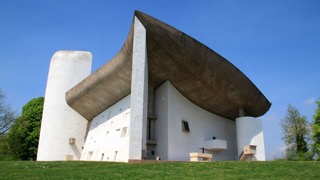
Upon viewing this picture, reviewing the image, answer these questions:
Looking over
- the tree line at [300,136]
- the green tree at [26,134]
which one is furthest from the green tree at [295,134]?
the green tree at [26,134]

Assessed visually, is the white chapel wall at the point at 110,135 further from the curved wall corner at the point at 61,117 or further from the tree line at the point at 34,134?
the tree line at the point at 34,134

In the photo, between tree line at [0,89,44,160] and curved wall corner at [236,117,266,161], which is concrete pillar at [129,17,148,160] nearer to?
curved wall corner at [236,117,266,161]

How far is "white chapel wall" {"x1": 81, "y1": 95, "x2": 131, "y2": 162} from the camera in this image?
19141mm

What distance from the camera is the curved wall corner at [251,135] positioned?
2073 centimetres

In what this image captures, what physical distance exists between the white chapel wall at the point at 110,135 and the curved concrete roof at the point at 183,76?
39.1 inches

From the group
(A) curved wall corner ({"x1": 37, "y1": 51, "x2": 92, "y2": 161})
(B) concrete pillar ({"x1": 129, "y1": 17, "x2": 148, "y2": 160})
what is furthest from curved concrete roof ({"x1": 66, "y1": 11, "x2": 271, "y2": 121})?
(A) curved wall corner ({"x1": 37, "y1": 51, "x2": 92, "y2": 161})

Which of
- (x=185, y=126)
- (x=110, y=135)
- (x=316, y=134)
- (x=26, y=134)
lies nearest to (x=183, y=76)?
(x=185, y=126)

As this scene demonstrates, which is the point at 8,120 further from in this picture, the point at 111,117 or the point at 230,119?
the point at 230,119

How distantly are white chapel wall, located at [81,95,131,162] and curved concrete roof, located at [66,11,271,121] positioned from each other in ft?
3.26

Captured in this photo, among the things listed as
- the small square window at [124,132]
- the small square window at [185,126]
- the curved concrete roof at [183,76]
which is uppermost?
the curved concrete roof at [183,76]

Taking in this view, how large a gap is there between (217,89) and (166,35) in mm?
6186

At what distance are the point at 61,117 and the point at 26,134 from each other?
965 cm

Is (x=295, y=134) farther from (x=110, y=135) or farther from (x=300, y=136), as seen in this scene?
(x=110, y=135)

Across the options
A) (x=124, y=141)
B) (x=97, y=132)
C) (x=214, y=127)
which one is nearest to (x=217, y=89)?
(x=214, y=127)
